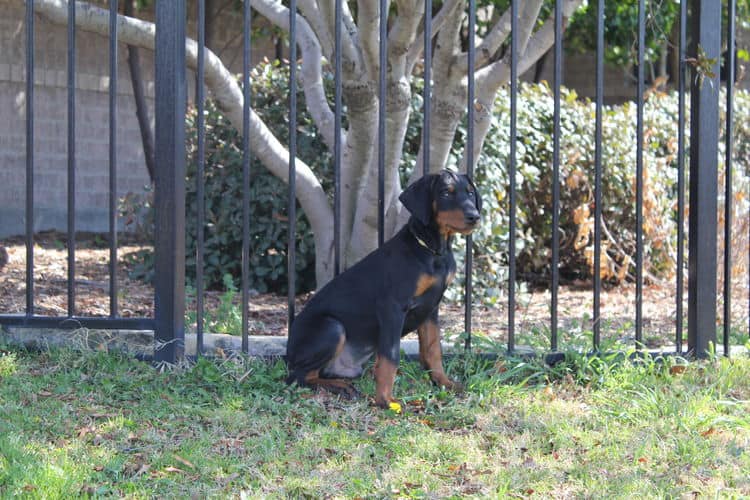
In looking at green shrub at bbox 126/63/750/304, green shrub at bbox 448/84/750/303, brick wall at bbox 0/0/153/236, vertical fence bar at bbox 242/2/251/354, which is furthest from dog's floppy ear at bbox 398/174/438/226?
brick wall at bbox 0/0/153/236

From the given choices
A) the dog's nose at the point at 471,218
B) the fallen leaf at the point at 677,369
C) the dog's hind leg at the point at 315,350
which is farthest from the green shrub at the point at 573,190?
the dog's nose at the point at 471,218

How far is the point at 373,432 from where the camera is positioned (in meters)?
4.02

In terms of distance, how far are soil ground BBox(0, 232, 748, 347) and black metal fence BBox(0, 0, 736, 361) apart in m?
0.83

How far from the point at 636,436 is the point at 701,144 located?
1.95 metres

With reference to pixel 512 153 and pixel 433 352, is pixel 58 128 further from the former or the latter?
pixel 433 352

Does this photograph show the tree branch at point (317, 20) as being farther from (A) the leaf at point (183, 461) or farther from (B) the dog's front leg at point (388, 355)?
(A) the leaf at point (183, 461)

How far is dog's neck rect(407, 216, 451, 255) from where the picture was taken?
438cm

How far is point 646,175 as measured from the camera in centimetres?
785

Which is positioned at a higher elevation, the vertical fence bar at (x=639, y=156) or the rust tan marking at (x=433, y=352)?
the vertical fence bar at (x=639, y=156)

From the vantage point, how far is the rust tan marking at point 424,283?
436cm

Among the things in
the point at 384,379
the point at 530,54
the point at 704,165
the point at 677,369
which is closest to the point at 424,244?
the point at 384,379

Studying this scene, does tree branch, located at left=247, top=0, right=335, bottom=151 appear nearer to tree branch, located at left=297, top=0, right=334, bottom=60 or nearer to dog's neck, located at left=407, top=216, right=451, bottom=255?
tree branch, located at left=297, top=0, right=334, bottom=60

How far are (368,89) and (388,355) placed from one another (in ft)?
6.29

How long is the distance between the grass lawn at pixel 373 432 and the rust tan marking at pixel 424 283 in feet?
1.72
